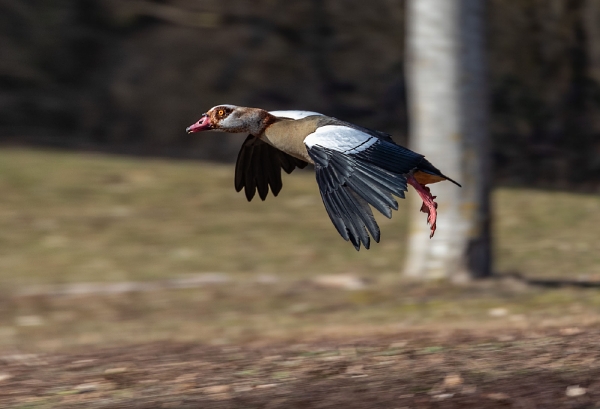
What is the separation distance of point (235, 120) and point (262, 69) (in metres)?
13.0

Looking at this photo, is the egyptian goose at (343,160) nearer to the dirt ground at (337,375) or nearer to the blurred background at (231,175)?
the dirt ground at (337,375)

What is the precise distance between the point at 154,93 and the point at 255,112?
12591mm

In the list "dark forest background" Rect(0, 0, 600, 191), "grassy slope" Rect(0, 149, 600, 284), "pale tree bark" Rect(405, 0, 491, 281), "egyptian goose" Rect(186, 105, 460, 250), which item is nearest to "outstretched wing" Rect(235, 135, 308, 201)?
"egyptian goose" Rect(186, 105, 460, 250)

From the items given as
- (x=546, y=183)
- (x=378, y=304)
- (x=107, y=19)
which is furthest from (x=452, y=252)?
(x=107, y=19)

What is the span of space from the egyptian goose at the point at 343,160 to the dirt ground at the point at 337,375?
2.21 ft

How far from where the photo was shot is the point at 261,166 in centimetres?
610

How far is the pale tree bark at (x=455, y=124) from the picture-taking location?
8562 millimetres

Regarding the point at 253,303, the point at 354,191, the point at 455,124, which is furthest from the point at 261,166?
the point at 455,124

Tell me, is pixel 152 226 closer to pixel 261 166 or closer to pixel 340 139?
pixel 261 166

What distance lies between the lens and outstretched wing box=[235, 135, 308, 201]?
19.8ft

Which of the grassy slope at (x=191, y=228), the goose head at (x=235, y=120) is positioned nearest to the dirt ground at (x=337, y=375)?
the goose head at (x=235, y=120)

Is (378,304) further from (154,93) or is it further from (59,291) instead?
(154,93)

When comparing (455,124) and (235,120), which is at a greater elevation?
(455,124)

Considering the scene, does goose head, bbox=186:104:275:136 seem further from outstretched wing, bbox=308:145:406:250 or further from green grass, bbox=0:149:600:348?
green grass, bbox=0:149:600:348
